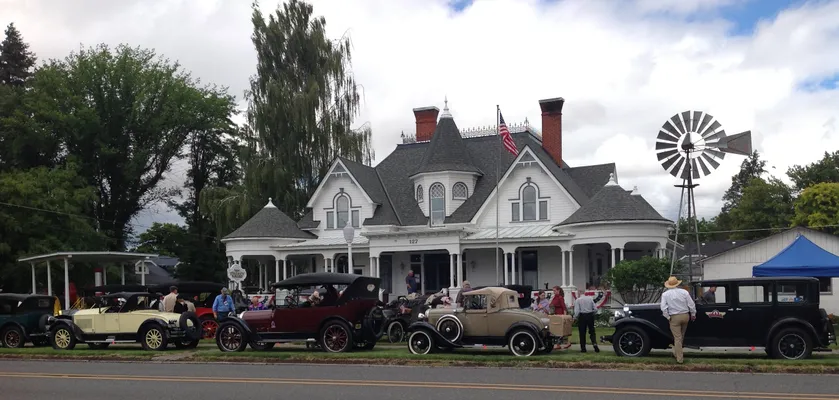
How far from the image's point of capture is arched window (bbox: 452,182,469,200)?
4100 cm

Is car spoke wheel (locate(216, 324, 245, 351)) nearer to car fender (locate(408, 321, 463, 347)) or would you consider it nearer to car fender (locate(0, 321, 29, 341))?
car fender (locate(408, 321, 463, 347))

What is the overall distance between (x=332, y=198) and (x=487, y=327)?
2514 centimetres

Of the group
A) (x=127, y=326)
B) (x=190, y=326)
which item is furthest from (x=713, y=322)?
(x=127, y=326)

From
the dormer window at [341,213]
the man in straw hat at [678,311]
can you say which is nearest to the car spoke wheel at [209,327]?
the man in straw hat at [678,311]

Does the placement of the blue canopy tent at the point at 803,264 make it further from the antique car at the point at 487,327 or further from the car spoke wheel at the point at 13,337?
the car spoke wheel at the point at 13,337

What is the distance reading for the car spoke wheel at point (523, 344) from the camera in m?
18.4

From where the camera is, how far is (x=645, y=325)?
17750 millimetres

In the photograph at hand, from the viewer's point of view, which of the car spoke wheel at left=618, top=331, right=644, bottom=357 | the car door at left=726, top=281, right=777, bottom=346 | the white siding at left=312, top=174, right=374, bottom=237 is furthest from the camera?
the white siding at left=312, top=174, right=374, bottom=237

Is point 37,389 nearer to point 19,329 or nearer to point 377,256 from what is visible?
point 19,329

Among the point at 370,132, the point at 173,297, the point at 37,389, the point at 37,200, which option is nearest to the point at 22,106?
the point at 37,200

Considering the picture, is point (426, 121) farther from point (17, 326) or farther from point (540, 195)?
point (17, 326)

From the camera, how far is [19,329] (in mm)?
24625

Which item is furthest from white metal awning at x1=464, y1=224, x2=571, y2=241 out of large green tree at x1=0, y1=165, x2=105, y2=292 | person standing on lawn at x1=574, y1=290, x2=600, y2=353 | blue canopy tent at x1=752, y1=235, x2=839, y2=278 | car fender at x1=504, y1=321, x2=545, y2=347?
large green tree at x1=0, y1=165, x2=105, y2=292

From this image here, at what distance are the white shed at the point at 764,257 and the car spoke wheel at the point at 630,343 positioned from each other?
1618 centimetres
